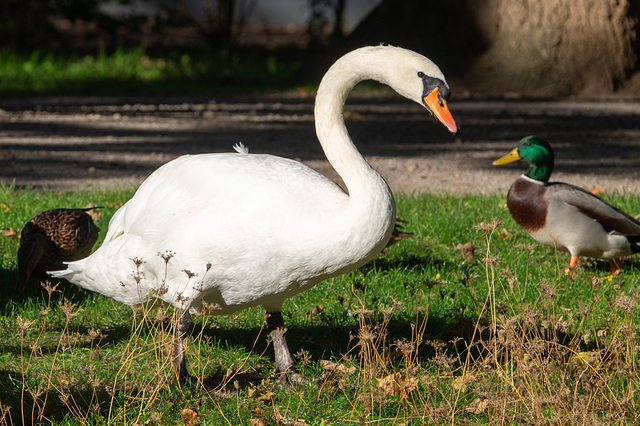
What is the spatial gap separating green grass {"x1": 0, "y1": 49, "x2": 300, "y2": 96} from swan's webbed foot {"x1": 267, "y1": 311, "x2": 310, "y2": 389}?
→ 932cm

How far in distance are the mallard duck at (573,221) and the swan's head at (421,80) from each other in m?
1.88

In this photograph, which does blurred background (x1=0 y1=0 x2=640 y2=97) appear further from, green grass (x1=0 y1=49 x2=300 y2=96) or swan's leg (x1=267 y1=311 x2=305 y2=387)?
swan's leg (x1=267 y1=311 x2=305 y2=387)

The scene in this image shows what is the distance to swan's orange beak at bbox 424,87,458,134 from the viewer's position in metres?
3.13

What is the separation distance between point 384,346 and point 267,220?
2.49 ft

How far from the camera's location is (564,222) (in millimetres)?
4965

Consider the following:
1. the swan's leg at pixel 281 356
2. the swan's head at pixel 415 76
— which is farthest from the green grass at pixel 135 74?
the swan's head at pixel 415 76

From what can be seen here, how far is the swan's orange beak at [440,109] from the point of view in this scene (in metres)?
3.13

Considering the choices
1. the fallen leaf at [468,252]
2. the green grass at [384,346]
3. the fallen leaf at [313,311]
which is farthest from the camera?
the fallen leaf at [468,252]

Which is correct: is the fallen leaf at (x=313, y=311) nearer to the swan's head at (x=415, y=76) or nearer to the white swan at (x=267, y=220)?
the white swan at (x=267, y=220)

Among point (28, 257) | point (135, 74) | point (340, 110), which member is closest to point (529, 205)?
point (340, 110)

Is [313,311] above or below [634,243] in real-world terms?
below

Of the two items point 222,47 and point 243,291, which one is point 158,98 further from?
Answer: point 243,291

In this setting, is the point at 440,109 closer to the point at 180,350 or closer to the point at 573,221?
the point at 180,350

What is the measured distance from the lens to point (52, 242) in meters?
4.83
